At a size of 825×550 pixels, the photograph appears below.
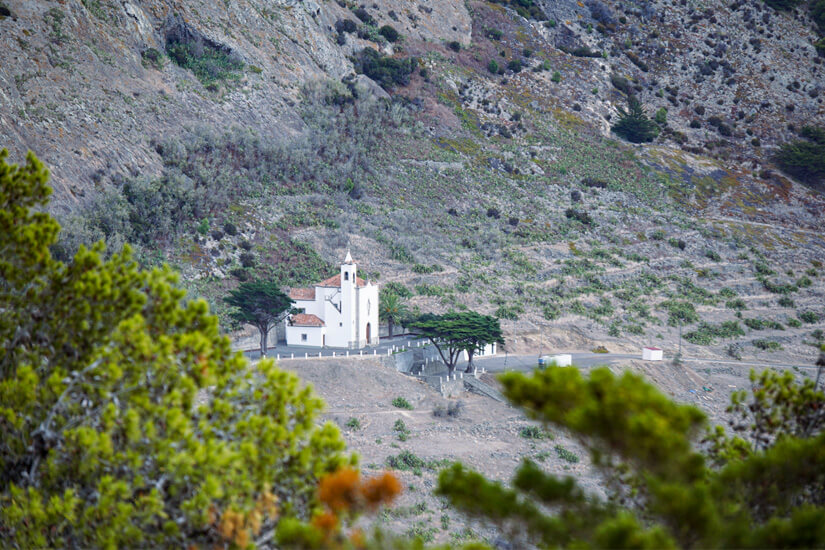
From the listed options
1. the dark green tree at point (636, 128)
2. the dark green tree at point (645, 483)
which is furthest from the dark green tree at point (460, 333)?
the dark green tree at point (636, 128)

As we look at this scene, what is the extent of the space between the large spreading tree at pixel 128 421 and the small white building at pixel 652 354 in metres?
40.6

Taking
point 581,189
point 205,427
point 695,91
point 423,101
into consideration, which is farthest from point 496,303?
point 695,91

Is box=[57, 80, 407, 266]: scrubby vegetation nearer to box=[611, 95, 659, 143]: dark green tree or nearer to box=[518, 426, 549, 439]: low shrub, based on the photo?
box=[518, 426, 549, 439]: low shrub

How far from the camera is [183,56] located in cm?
6481

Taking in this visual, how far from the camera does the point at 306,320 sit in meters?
43.8

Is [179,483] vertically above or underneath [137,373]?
underneath

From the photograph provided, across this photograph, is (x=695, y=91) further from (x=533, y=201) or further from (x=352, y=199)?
(x=352, y=199)

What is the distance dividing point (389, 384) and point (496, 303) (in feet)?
58.0

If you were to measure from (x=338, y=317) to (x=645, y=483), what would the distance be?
114ft

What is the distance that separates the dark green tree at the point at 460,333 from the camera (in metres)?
41.9

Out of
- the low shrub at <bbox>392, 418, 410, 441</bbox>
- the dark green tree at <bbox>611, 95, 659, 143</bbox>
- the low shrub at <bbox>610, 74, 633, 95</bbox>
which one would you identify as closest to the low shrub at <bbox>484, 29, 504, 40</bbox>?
the low shrub at <bbox>610, 74, 633, 95</bbox>

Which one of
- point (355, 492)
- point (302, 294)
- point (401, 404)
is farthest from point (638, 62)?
point (355, 492)

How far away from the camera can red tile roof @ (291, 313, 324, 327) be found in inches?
1714

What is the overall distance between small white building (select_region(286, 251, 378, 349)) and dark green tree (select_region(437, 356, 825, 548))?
108 ft
